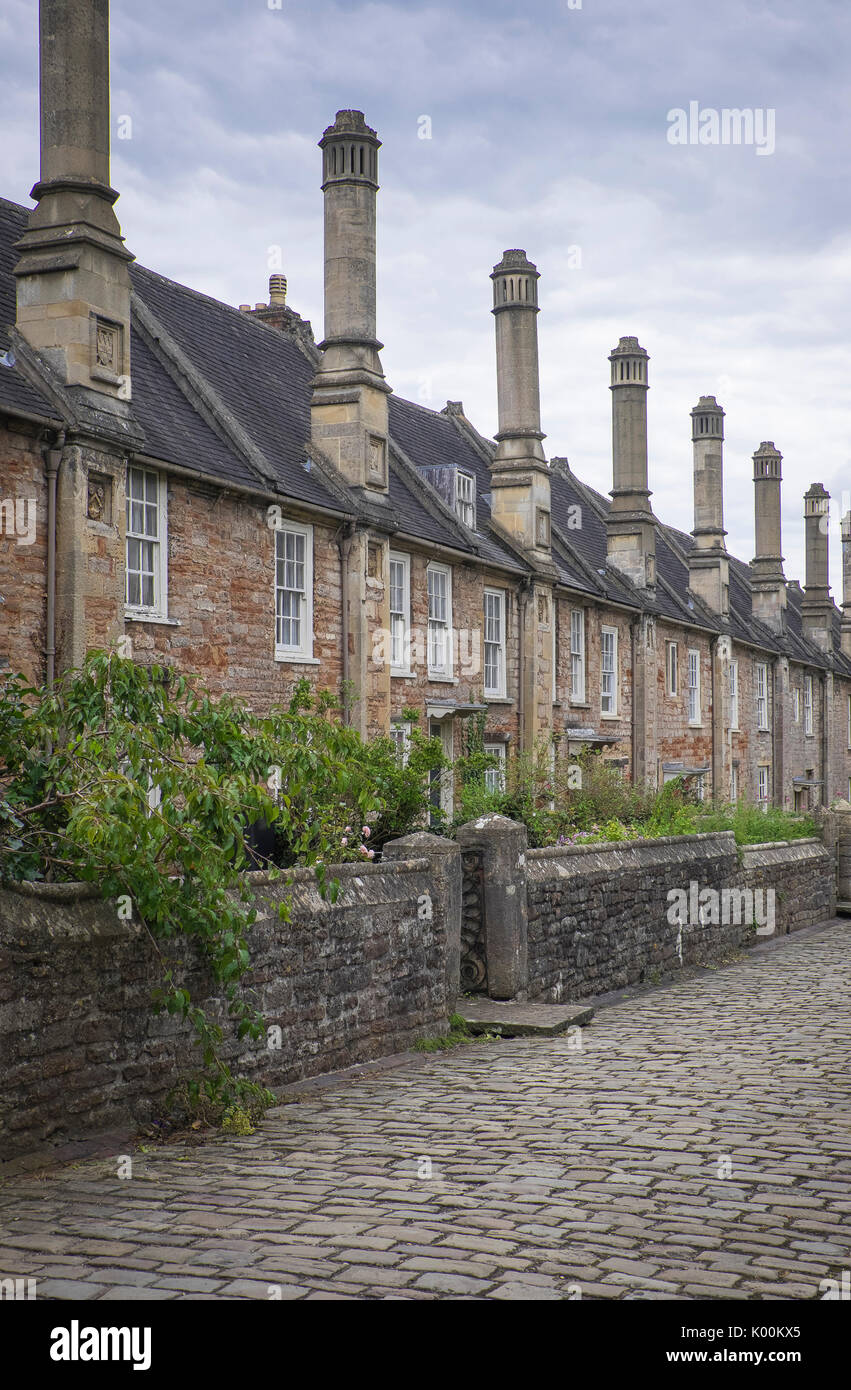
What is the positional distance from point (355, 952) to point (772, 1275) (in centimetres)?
443

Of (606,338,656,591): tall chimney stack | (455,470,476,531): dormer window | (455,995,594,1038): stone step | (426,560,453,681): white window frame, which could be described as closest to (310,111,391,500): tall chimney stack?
(426,560,453,681): white window frame

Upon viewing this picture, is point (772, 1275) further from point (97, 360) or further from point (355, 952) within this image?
point (97, 360)

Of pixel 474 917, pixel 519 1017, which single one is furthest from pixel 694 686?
pixel 519 1017

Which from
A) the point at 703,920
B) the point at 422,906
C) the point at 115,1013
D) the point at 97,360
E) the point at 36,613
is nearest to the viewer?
the point at 115,1013

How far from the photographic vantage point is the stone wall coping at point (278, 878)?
248 inches

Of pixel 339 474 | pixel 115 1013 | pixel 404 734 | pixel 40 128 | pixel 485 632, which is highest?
pixel 40 128

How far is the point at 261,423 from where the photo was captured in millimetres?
19891

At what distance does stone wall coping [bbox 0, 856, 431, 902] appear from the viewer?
6.29 m

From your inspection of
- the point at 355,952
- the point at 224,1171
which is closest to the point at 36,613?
the point at 355,952

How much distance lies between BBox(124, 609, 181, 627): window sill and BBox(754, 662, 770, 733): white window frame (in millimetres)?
27687

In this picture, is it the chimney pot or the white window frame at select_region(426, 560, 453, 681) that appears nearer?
the white window frame at select_region(426, 560, 453, 681)

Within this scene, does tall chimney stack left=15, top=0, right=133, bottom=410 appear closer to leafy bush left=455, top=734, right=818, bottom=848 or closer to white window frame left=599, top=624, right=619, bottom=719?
leafy bush left=455, top=734, right=818, bottom=848

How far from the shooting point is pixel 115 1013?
21.8 ft

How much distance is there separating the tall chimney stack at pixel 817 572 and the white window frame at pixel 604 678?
17934mm
